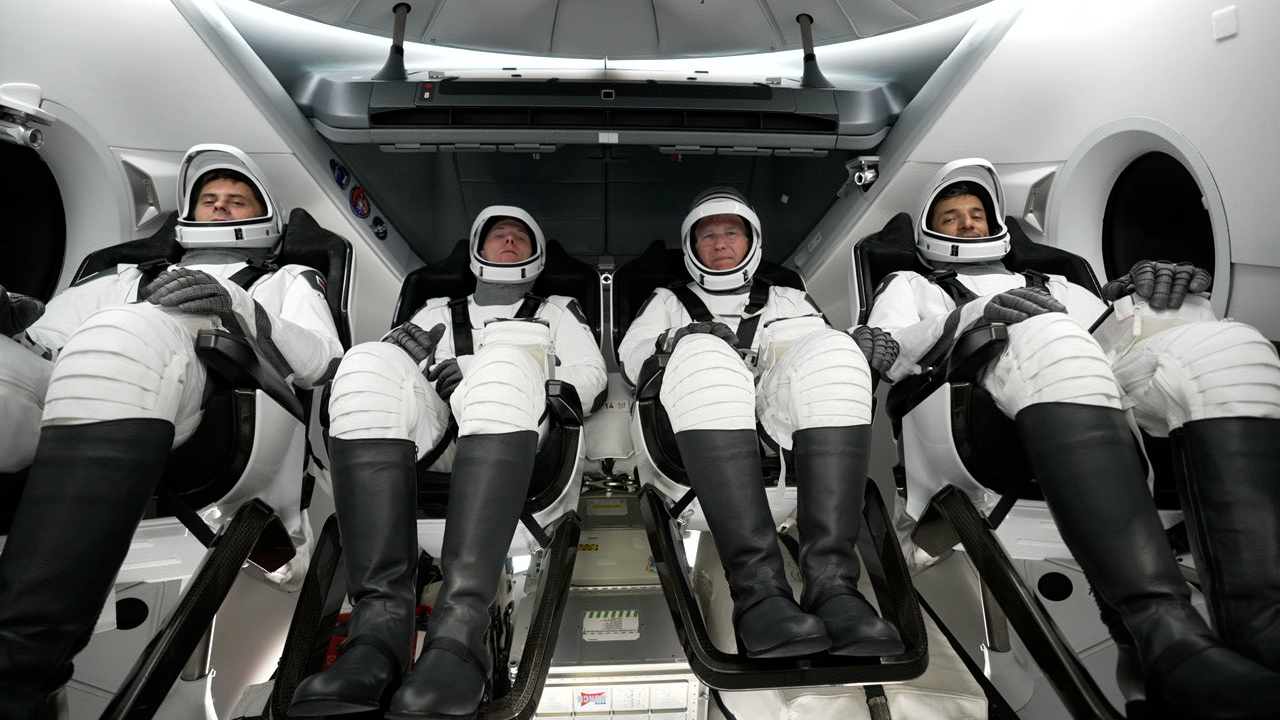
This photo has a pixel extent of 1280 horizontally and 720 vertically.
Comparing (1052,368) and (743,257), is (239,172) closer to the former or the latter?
(743,257)

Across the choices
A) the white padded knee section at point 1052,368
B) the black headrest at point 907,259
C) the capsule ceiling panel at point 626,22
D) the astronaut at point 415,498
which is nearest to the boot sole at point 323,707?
the astronaut at point 415,498

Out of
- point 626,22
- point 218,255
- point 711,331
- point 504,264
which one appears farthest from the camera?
point 626,22

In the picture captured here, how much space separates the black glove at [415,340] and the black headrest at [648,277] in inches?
31.7

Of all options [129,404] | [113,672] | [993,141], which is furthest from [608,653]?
[993,141]

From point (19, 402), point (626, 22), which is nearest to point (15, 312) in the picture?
point (19, 402)

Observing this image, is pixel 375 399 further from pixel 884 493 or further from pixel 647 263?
pixel 884 493

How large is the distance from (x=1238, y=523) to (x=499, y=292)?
6.51 ft

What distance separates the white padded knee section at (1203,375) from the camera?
1.22 m

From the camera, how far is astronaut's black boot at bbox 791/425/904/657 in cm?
129

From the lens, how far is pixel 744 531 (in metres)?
1.36

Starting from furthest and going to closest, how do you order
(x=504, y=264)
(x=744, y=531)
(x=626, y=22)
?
(x=626, y=22) → (x=504, y=264) → (x=744, y=531)

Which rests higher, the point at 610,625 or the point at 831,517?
the point at 831,517

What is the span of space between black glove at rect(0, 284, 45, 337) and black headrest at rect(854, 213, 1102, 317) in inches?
82.9

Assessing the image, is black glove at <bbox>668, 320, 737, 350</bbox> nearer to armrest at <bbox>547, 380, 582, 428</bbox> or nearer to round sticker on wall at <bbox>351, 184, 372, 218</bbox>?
armrest at <bbox>547, 380, 582, 428</bbox>
